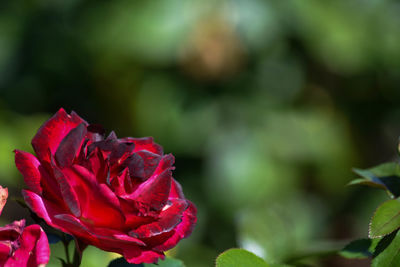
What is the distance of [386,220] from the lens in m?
0.50

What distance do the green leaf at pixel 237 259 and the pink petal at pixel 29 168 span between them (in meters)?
0.16

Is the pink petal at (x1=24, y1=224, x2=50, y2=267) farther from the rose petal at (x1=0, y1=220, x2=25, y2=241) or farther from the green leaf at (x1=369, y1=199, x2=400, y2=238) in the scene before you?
the green leaf at (x1=369, y1=199, x2=400, y2=238)

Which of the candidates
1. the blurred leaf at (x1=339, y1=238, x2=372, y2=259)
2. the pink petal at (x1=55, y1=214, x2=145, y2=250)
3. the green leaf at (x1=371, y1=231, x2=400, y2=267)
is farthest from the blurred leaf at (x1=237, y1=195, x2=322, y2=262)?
the pink petal at (x1=55, y1=214, x2=145, y2=250)

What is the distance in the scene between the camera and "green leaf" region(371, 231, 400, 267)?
498mm

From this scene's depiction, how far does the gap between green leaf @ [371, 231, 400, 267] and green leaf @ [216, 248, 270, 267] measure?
0.09 meters

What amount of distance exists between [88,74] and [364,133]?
87 cm

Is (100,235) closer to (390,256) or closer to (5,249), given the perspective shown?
(5,249)

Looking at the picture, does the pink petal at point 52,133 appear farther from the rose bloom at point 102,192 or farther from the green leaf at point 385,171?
the green leaf at point 385,171

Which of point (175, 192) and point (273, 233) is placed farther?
point (273, 233)

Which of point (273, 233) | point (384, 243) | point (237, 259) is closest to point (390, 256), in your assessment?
point (384, 243)

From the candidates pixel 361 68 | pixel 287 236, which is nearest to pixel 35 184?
pixel 287 236

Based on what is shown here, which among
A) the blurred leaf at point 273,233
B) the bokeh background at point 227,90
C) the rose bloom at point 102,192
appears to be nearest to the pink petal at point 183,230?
the rose bloom at point 102,192

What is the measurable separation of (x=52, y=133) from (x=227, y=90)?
1316 mm

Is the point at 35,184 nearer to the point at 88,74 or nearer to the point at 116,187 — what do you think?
the point at 116,187
